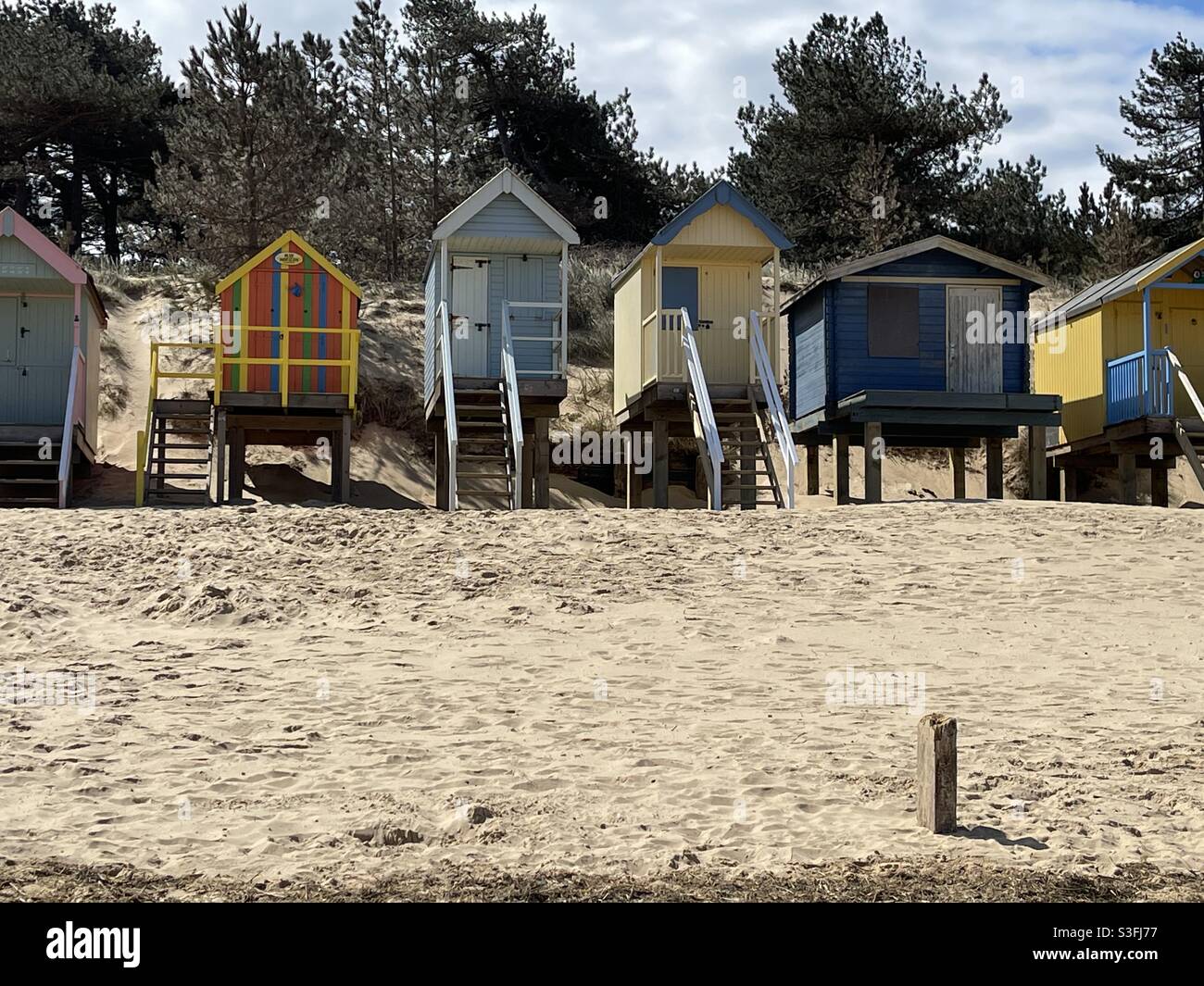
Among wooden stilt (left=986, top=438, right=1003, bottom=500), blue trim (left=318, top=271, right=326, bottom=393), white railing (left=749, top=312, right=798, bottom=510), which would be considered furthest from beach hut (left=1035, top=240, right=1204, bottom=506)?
blue trim (left=318, top=271, right=326, bottom=393)

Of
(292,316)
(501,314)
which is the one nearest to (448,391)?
(501,314)

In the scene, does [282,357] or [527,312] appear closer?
[282,357]

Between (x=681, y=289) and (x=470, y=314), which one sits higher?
(x=681, y=289)

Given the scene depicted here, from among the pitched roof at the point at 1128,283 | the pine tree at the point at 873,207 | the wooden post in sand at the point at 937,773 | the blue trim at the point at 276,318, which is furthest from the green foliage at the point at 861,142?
the wooden post in sand at the point at 937,773

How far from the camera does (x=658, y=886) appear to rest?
7117 mm

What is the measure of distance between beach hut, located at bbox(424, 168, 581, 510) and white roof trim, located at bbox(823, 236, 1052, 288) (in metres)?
4.22

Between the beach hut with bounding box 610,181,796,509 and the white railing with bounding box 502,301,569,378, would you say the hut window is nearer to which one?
the beach hut with bounding box 610,181,796,509

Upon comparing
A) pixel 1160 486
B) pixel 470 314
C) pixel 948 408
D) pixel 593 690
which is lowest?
pixel 593 690

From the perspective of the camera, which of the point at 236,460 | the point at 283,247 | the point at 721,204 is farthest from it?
the point at 236,460

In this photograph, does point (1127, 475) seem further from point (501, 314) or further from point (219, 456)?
point (219, 456)

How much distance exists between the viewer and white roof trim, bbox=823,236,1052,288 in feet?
74.7

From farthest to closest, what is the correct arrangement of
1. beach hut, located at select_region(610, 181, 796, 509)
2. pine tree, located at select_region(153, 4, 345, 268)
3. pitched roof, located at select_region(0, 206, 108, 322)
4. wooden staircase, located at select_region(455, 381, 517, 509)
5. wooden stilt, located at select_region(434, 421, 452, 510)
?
pine tree, located at select_region(153, 4, 345, 268) < wooden stilt, located at select_region(434, 421, 452, 510) < beach hut, located at select_region(610, 181, 796, 509) < pitched roof, located at select_region(0, 206, 108, 322) < wooden staircase, located at select_region(455, 381, 517, 509)

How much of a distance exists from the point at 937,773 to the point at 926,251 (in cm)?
1647
